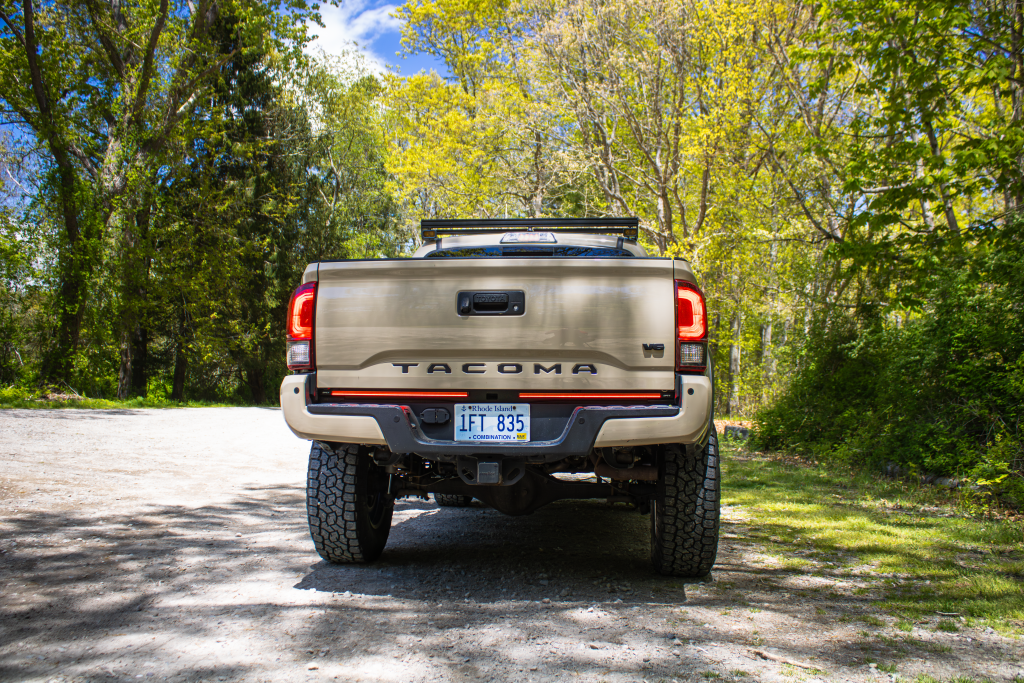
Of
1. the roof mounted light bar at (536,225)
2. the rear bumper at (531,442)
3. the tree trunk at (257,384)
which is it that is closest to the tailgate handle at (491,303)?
the rear bumper at (531,442)

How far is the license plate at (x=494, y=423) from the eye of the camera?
3.32 meters

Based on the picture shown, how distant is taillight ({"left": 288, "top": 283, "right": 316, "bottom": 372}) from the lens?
11.4ft

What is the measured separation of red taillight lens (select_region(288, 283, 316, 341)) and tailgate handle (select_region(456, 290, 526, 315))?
29.7 inches

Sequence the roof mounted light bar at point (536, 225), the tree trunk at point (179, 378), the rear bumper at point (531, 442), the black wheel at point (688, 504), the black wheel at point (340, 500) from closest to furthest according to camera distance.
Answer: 1. the rear bumper at point (531, 442)
2. the black wheel at point (688, 504)
3. the black wheel at point (340, 500)
4. the roof mounted light bar at point (536, 225)
5. the tree trunk at point (179, 378)

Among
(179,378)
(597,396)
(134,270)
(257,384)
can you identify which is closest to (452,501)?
(597,396)

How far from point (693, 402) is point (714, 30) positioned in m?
13.6

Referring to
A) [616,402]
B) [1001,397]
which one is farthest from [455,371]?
[1001,397]

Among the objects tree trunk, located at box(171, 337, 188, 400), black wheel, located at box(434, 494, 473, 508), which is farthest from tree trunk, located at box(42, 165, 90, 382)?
black wheel, located at box(434, 494, 473, 508)

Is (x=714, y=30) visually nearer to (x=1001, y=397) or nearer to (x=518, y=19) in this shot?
(x=518, y=19)

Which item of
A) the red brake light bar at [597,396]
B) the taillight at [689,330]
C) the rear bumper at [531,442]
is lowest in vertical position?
the rear bumper at [531,442]

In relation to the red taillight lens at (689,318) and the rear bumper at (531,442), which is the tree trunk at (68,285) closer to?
the rear bumper at (531,442)

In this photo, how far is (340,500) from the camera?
3801mm

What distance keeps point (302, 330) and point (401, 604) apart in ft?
4.69

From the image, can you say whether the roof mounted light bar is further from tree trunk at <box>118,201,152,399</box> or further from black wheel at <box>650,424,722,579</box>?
tree trunk at <box>118,201,152,399</box>
